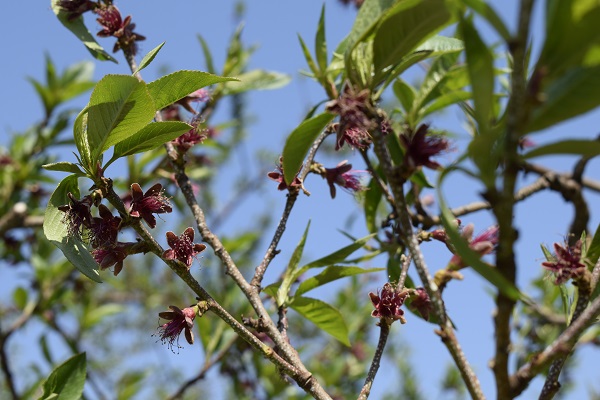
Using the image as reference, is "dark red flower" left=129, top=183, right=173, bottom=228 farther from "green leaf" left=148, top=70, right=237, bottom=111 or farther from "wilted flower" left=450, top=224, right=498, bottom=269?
"wilted flower" left=450, top=224, right=498, bottom=269

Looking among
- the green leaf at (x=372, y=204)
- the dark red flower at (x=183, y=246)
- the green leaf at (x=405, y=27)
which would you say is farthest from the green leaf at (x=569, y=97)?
the green leaf at (x=372, y=204)

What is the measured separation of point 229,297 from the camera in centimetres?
339

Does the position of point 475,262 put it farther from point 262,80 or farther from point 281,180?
point 262,80

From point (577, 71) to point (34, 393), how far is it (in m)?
2.50

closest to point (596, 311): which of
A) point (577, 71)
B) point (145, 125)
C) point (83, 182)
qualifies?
point (577, 71)

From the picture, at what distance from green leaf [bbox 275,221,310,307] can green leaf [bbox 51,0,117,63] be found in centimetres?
68

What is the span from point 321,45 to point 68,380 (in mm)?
1045

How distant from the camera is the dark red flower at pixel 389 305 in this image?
1.37 meters

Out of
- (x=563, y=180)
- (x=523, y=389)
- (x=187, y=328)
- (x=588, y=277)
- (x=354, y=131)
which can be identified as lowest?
(x=523, y=389)

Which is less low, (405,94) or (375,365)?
(405,94)

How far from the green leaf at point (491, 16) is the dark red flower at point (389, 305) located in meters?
0.68

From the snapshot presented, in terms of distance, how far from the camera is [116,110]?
117cm

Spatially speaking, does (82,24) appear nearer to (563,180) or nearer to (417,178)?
(417,178)

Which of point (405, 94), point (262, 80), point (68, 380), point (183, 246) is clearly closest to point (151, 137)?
point (183, 246)
